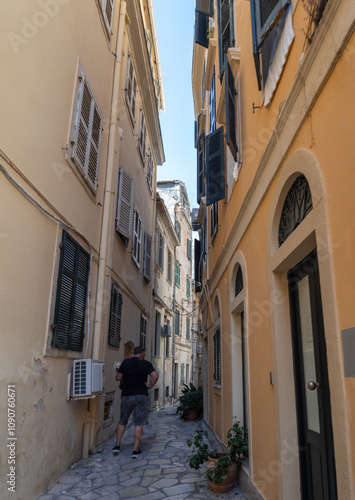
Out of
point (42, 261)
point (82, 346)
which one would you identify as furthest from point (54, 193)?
point (82, 346)

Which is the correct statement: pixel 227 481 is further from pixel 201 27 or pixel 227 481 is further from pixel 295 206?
pixel 201 27

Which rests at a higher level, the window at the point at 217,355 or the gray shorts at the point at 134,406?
the window at the point at 217,355

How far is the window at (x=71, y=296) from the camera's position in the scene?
517cm

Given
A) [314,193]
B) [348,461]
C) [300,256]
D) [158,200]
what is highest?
[158,200]

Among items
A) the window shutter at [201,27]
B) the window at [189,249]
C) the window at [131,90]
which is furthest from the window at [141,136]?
the window at [189,249]

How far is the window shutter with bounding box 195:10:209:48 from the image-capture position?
1101cm

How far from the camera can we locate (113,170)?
7816 millimetres

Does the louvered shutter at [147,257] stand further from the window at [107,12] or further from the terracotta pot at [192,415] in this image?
the window at [107,12]

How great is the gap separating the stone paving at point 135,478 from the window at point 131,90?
7.43 metres

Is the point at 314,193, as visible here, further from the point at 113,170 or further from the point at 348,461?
the point at 113,170

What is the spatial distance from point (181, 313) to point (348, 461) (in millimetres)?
21516

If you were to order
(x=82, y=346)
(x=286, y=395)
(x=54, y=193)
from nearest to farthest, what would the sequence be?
1. (x=286, y=395)
2. (x=54, y=193)
3. (x=82, y=346)

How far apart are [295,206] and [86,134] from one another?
4.01m

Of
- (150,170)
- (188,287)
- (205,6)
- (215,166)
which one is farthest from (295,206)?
(188,287)
